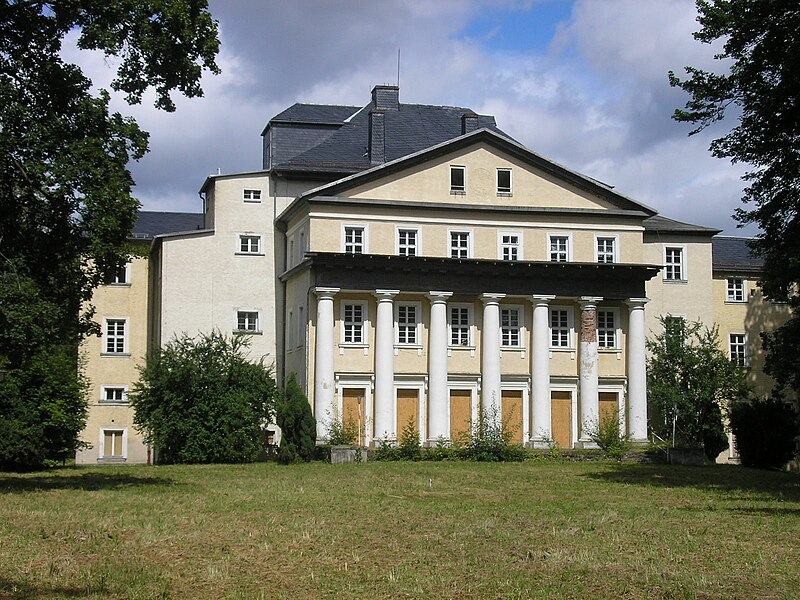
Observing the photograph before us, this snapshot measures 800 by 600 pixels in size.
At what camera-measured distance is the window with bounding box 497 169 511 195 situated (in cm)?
4696

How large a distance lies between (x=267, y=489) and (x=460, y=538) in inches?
420

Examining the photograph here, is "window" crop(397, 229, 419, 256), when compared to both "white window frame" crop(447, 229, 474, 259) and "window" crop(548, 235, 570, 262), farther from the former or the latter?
"window" crop(548, 235, 570, 262)

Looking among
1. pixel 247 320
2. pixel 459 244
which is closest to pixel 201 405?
pixel 247 320

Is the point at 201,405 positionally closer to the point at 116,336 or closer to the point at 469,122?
the point at 116,336

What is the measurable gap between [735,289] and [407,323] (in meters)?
18.2

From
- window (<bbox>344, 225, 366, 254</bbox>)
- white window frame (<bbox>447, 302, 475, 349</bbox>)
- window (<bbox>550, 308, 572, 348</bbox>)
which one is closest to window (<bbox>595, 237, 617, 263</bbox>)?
window (<bbox>550, 308, 572, 348</bbox>)

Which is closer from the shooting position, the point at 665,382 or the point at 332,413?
the point at 332,413

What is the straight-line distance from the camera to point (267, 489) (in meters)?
27.0

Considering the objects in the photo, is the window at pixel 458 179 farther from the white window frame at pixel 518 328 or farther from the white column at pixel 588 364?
the white column at pixel 588 364

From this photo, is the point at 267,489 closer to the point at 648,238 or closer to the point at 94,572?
the point at 94,572

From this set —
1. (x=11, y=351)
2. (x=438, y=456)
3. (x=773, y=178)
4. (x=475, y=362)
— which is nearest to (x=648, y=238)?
(x=475, y=362)

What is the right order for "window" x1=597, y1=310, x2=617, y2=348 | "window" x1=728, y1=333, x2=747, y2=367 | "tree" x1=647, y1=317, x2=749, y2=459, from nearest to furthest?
"window" x1=597, y1=310, x2=617, y2=348 → "tree" x1=647, y1=317, x2=749, y2=459 → "window" x1=728, y1=333, x2=747, y2=367

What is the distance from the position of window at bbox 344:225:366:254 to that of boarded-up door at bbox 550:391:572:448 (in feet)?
32.5

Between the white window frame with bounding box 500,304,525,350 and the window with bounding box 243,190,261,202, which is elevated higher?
the window with bounding box 243,190,261,202
